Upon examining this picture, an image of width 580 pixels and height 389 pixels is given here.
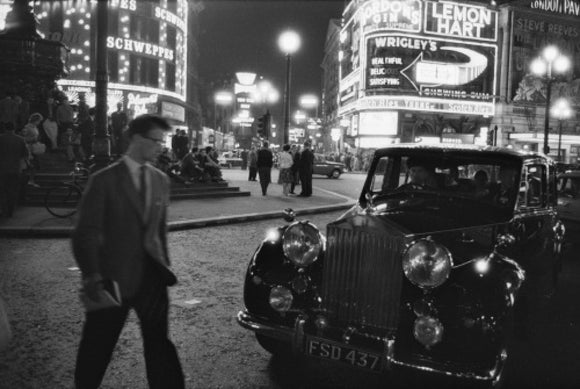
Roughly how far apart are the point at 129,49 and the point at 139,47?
1.00m

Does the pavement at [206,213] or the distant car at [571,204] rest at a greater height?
the distant car at [571,204]

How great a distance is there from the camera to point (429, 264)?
11.5 feet

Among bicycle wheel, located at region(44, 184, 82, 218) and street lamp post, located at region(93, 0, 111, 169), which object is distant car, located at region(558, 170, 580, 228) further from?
street lamp post, located at region(93, 0, 111, 169)

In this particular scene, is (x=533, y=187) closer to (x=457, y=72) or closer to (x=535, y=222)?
(x=535, y=222)

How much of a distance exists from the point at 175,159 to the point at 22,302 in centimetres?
1541

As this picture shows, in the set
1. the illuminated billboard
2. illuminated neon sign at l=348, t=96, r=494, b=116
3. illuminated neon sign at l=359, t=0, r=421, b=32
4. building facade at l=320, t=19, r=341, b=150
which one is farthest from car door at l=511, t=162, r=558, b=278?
building facade at l=320, t=19, r=341, b=150

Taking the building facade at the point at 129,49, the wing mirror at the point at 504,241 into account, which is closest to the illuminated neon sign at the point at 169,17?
the building facade at the point at 129,49

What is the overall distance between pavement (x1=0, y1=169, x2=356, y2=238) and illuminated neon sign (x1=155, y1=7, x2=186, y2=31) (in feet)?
96.0

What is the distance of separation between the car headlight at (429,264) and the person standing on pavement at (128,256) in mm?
1572

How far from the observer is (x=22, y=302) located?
18.5 feet

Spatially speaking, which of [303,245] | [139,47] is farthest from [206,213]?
[139,47]

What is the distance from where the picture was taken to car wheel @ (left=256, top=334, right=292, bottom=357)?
4348mm

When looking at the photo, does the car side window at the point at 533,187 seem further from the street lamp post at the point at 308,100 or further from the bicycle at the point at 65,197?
the street lamp post at the point at 308,100

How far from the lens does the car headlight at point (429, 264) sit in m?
3.48
